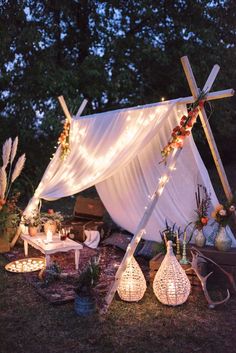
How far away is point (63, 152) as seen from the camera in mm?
5336

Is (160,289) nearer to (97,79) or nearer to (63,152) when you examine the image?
(63,152)

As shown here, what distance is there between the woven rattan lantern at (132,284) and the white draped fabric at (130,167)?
4.05 feet

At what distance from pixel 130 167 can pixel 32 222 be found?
56.5 inches

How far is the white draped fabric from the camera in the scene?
163 inches

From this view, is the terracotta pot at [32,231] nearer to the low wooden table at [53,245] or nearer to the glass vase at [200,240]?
the low wooden table at [53,245]

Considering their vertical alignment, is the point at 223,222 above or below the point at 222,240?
above

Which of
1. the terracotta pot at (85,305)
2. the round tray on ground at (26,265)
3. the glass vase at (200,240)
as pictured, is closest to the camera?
the terracotta pot at (85,305)

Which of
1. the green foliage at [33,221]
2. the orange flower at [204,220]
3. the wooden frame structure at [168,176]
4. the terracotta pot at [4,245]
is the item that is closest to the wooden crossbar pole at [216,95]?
the wooden frame structure at [168,176]

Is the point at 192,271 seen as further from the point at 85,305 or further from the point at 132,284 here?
the point at 85,305

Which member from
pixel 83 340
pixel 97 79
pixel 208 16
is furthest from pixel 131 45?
pixel 83 340

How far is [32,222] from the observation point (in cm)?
485

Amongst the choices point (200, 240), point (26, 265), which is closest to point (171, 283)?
point (200, 240)

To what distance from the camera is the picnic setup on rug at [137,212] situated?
11.2 feet

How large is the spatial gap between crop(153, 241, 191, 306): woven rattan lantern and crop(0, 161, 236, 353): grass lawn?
95 millimetres
